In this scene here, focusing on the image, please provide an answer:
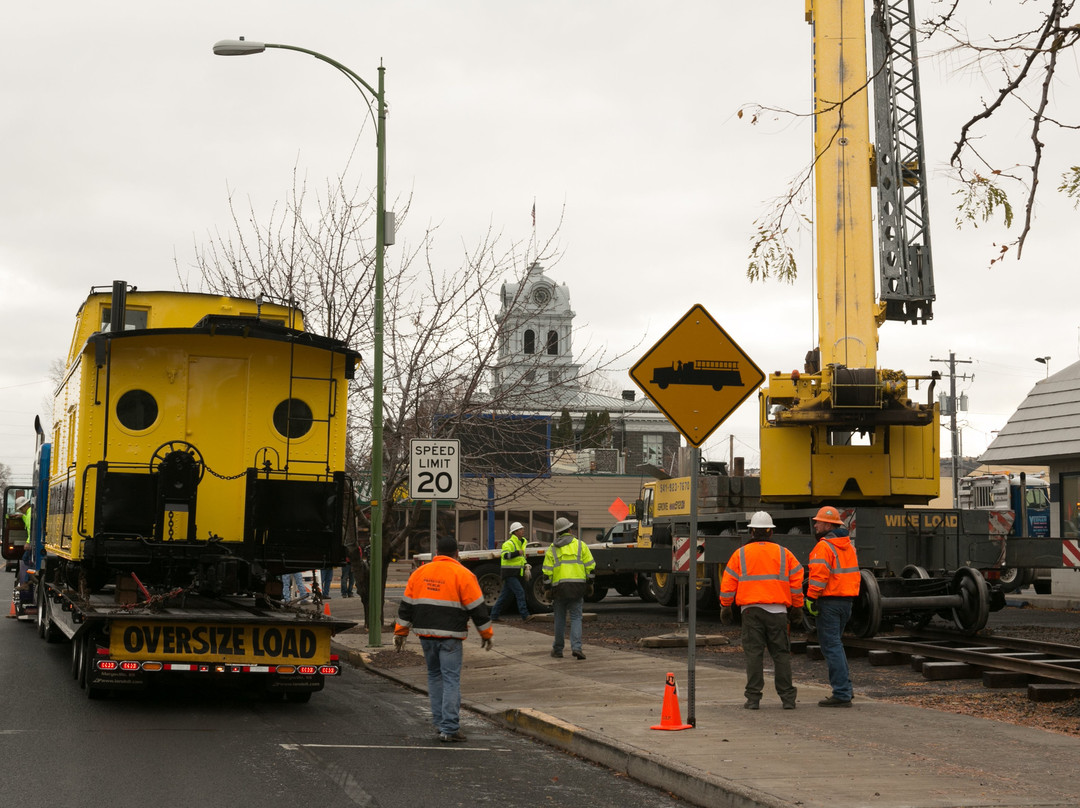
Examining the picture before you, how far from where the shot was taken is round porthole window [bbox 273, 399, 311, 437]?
1259 cm

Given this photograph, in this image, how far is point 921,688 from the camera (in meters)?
13.0

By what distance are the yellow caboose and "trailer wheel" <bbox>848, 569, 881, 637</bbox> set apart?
7.13m

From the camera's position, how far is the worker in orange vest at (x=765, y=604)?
1101cm

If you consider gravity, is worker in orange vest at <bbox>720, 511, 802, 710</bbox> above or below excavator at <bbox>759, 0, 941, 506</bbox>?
below

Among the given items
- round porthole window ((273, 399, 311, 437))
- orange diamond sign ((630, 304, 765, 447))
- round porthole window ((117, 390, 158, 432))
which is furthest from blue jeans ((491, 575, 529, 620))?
orange diamond sign ((630, 304, 765, 447))

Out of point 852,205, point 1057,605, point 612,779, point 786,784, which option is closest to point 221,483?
point 612,779

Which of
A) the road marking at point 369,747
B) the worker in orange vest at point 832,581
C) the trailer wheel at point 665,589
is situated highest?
the worker in orange vest at point 832,581

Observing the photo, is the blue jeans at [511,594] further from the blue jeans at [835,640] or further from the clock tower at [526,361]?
the blue jeans at [835,640]

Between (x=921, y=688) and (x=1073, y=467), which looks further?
(x=1073, y=467)

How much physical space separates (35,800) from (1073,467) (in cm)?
2572

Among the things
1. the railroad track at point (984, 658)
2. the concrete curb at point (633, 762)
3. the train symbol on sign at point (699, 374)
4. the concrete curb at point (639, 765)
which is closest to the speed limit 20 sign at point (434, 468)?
the concrete curb at point (633, 762)

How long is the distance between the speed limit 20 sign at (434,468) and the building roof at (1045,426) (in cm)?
1642

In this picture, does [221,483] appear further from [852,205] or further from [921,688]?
[852,205]

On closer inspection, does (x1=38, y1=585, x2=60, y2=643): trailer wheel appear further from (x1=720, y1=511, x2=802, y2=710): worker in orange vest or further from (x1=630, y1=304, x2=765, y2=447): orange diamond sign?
(x1=630, y1=304, x2=765, y2=447): orange diamond sign
